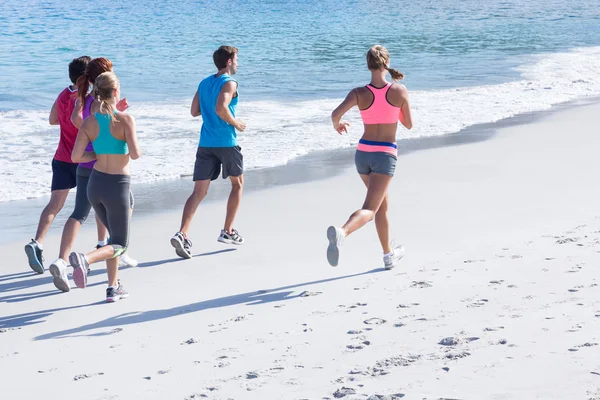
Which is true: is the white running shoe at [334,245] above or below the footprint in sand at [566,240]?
above

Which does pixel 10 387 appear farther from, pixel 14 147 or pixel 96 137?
pixel 14 147

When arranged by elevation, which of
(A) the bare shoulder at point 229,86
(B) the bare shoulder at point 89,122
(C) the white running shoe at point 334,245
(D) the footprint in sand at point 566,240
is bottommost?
(D) the footprint in sand at point 566,240

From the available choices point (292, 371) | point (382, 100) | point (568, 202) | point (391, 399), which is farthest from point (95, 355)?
point (568, 202)

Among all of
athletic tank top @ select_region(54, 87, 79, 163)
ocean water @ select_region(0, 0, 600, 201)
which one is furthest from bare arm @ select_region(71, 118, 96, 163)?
ocean water @ select_region(0, 0, 600, 201)

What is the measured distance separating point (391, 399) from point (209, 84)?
11.3ft

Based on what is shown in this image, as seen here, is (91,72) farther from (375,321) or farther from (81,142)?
(375,321)

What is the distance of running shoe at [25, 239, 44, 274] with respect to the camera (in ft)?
20.2

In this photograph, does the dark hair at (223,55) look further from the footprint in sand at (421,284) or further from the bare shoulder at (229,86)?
the footprint in sand at (421,284)

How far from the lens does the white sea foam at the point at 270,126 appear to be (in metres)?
10.5

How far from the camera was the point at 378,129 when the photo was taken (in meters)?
5.86

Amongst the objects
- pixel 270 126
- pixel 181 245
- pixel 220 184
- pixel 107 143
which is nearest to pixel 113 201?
pixel 107 143

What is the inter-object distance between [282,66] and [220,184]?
16.4m

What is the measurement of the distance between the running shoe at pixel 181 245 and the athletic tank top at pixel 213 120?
2.43 ft

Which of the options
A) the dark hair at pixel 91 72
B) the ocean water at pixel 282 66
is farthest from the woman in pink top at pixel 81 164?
the ocean water at pixel 282 66
